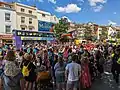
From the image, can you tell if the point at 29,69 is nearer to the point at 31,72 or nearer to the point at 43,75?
the point at 31,72

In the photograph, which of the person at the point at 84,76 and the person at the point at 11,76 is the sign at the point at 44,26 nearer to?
the person at the point at 84,76

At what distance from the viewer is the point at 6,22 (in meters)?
50.1

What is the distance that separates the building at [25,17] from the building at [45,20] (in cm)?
261

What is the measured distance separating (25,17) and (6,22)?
24.4 ft

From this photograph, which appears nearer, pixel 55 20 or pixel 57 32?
pixel 57 32

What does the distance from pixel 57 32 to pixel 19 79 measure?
5543 cm

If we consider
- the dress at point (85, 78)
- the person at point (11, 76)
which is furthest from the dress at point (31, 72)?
the person at point (11, 76)

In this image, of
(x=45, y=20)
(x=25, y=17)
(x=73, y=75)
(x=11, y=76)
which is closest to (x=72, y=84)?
(x=73, y=75)

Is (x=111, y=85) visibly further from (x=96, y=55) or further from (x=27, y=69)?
(x=27, y=69)

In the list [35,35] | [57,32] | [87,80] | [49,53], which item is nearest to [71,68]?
[87,80]

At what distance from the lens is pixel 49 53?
42.9 feet

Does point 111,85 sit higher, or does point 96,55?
point 96,55

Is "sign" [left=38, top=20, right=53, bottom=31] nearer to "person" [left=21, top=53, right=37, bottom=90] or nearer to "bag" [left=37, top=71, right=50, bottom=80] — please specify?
"bag" [left=37, top=71, right=50, bottom=80]

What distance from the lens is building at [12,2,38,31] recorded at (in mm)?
54406
